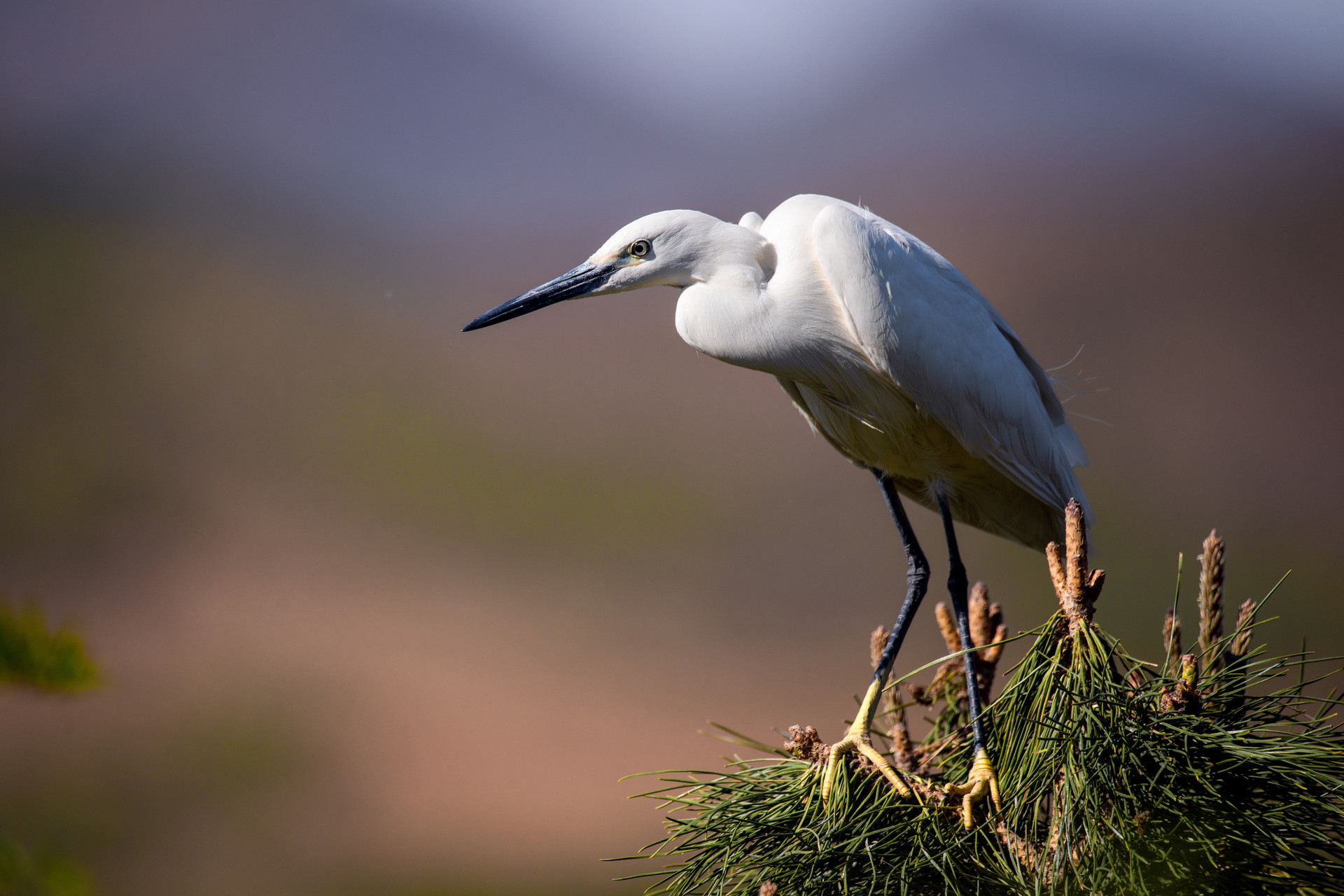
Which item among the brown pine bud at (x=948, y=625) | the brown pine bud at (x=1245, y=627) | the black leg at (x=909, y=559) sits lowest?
the brown pine bud at (x=1245, y=627)

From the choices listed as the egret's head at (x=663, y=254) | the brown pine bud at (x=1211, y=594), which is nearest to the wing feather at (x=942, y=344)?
the egret's head at (x=663, y=254)

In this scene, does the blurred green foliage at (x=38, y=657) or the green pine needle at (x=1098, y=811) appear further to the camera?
the green pine needle at (x=1098, y=811)

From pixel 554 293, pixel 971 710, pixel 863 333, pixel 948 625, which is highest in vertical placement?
pixel 554 293

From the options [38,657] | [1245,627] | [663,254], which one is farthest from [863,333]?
[38,657]

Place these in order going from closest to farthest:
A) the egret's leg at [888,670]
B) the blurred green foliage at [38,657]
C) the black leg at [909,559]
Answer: the blurred green foliage at [38,657] < the egret's leg at [888,670] < the black leg at [909,559]

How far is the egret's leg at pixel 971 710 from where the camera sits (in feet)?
2.39

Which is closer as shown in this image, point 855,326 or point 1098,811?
point 1098,811

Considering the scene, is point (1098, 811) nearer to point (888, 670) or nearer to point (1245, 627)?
point (1245, 627)

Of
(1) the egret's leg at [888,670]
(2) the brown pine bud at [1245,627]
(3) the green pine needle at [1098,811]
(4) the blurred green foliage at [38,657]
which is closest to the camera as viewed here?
(4) the blurred green foliage at [38,657]

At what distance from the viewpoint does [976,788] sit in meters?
0.74

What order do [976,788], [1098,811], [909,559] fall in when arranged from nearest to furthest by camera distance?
[1098,811] → [976,788] → [909,559]

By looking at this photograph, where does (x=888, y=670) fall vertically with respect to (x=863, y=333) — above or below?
below

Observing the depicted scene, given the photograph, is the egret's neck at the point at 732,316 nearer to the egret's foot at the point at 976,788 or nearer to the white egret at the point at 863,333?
the white egret at the point at 863,333

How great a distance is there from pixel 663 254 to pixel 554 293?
0.52 ft
